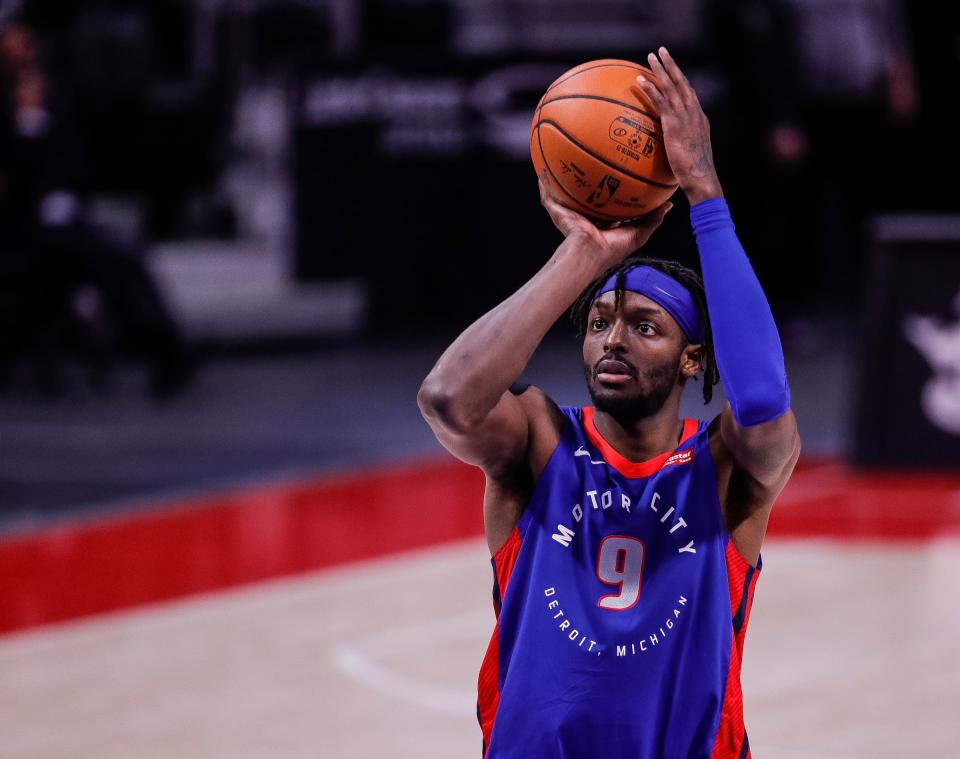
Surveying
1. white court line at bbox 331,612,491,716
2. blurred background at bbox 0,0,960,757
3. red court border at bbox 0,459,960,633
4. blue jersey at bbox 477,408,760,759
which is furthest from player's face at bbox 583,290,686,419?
red court border at bbox 0,459,960,633

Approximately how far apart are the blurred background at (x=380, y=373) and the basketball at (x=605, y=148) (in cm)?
252

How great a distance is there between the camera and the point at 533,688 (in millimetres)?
3166

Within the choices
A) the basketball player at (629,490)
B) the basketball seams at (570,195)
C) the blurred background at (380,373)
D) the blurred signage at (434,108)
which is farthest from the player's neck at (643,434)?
A: the blurred signage at (434,108)

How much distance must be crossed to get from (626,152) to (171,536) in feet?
16.9

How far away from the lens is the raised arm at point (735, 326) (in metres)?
3.04

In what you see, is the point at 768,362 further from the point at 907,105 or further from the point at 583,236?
the point at 907,105

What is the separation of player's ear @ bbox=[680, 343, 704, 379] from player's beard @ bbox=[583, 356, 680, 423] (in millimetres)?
28

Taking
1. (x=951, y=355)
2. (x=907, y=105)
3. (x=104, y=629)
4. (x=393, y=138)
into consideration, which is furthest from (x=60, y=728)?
(x=907, y=105)

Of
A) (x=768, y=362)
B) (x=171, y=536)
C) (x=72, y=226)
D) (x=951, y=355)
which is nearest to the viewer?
(x=768, y=362)

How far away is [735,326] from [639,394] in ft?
0.77

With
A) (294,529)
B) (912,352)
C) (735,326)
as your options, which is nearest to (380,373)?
(294,529)

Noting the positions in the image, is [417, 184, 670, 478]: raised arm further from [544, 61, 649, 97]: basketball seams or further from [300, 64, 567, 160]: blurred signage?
[300, 64, 567, 160]: blurred signage

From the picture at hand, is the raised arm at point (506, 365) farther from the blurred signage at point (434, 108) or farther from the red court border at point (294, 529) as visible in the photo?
the blurred signage at point (434, 108)

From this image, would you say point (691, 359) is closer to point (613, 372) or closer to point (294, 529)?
point (613, 372)
